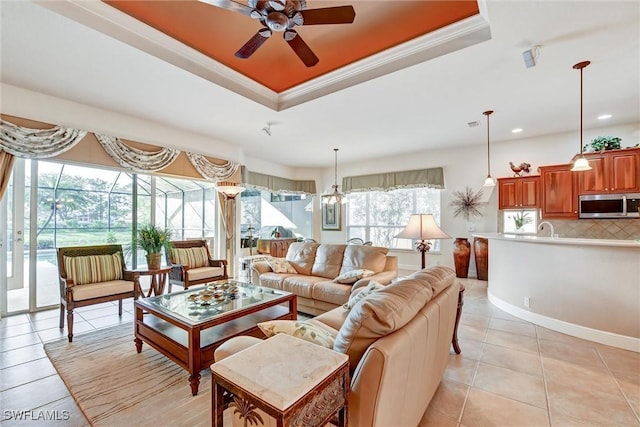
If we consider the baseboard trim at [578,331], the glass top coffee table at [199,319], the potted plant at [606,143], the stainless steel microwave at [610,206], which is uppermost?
the potted plant at [606,143]

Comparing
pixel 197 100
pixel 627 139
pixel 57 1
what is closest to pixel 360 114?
pixel 197 100

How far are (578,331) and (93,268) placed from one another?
566 centimetres

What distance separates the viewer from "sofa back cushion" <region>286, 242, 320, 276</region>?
413 centimetres

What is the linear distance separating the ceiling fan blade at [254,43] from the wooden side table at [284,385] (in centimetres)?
210

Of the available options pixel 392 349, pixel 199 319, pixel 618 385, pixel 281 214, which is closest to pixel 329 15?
pixel 392 349

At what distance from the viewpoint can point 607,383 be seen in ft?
7.02

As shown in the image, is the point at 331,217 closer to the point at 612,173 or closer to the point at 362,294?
the point at 612,173

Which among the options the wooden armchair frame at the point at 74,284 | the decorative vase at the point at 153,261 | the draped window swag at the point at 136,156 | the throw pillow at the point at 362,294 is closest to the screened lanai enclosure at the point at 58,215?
the draped window swag at the point at 136,156

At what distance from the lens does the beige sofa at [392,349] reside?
112 cm

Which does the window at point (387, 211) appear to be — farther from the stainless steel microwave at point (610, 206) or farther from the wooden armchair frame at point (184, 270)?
the wooden armchair frame at point (184, 270)

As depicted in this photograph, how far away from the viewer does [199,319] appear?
2217 millimetres

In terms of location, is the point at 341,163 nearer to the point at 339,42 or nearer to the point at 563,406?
the point at 339,42

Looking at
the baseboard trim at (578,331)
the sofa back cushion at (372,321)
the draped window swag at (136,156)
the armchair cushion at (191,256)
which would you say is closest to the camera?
the sofa back cushion at (372,321)

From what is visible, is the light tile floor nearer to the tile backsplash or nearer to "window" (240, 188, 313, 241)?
the tile backsplash
